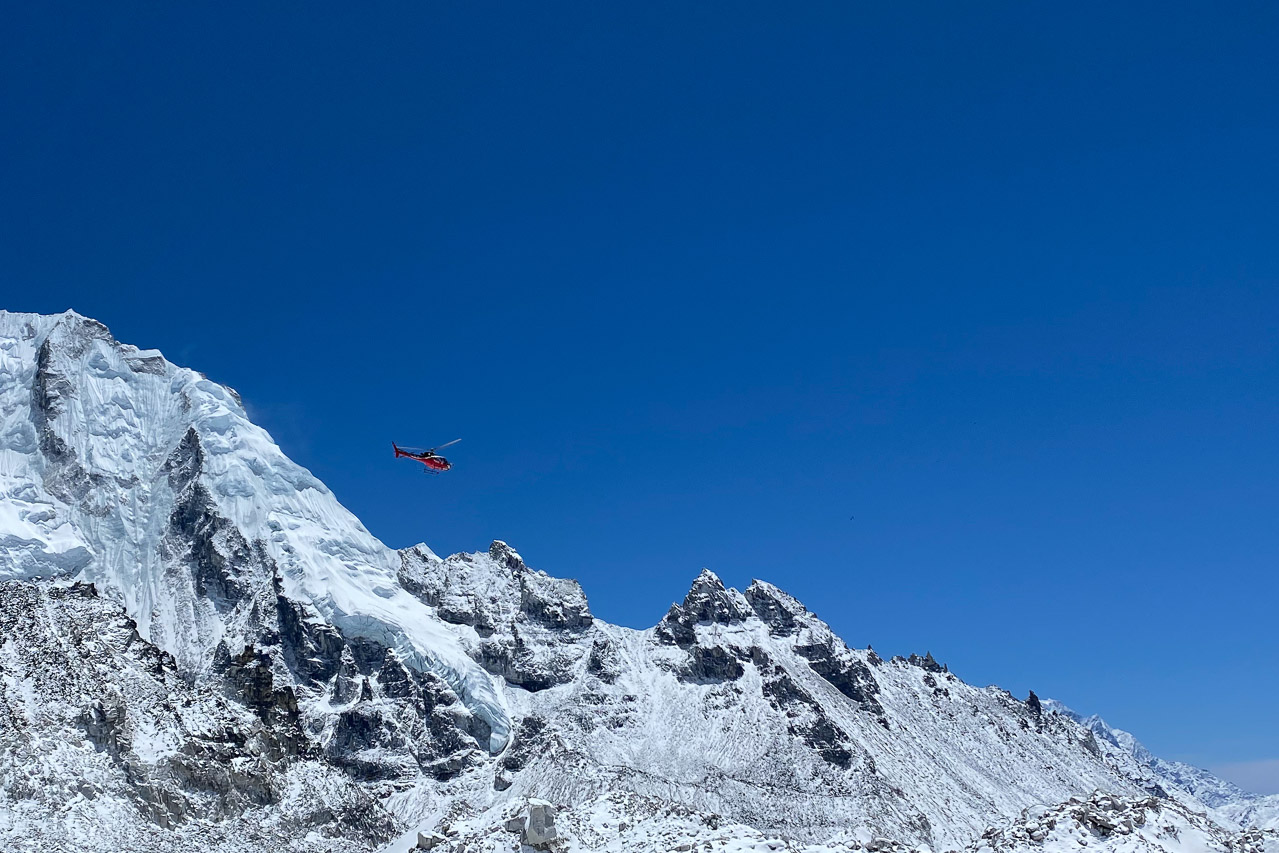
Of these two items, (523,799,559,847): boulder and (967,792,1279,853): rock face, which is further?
(523,799,559,847): boulder

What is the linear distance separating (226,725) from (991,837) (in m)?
152

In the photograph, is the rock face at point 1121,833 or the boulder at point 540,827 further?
the boulder at point 540,827

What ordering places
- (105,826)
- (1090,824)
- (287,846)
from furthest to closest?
(287,846) → (105,826) → (1090,824)

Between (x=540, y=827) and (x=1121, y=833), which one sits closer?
(x=1121, y=833)

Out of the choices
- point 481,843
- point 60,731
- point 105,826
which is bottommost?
point 481,843

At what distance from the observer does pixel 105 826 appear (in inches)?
6171

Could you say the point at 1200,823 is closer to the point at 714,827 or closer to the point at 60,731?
the point at 714,827

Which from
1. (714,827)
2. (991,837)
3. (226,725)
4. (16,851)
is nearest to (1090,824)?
(991,837)

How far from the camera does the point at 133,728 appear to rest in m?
178

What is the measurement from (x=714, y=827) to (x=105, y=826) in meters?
105

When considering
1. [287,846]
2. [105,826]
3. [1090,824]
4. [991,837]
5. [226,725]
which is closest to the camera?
[1090,824]

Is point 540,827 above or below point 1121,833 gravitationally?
above

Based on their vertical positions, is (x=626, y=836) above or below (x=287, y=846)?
below

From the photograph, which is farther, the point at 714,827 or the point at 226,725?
the point at 226,725
